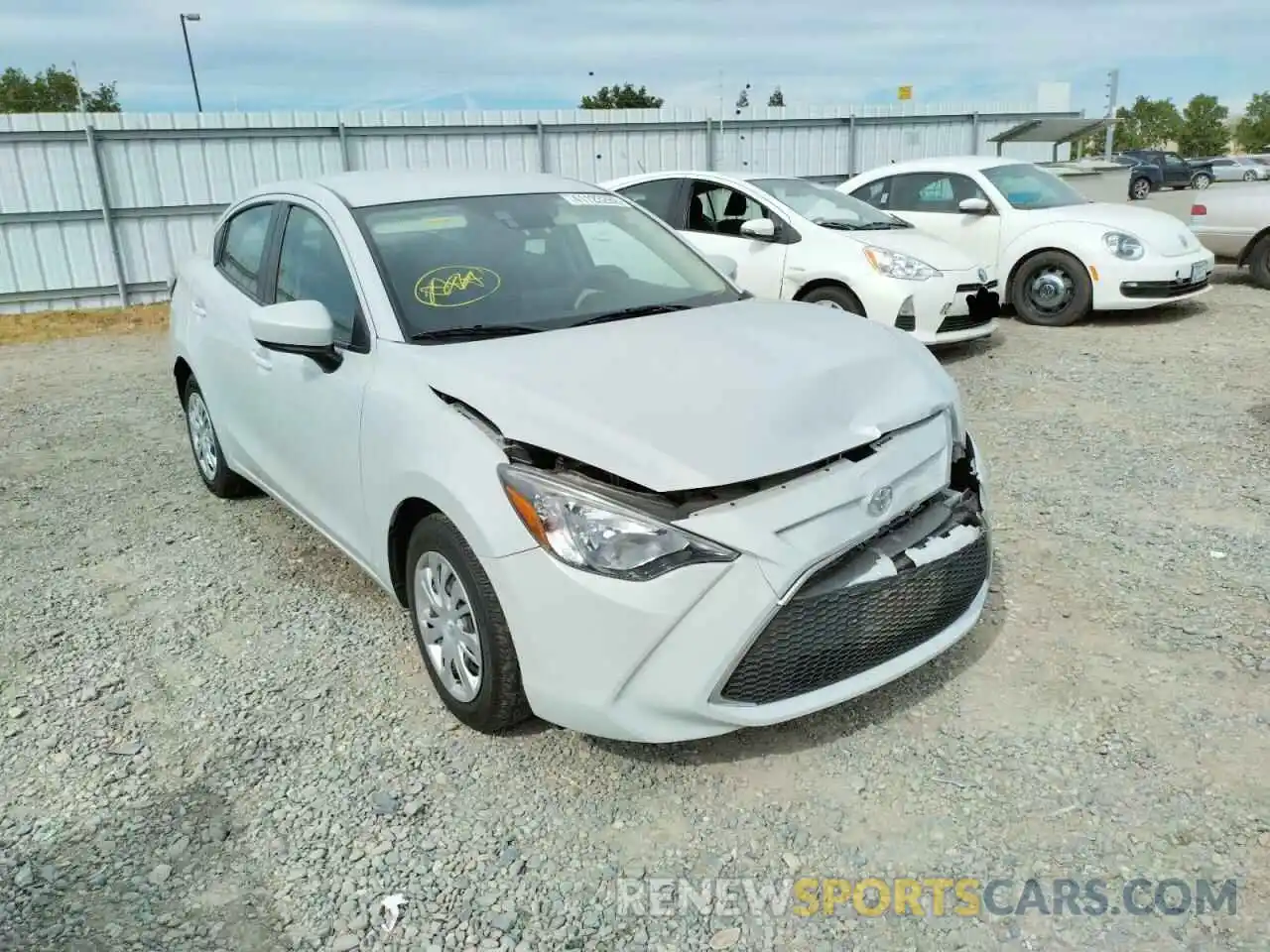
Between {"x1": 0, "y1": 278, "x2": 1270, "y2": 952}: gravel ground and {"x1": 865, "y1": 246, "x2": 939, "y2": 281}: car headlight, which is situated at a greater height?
{"x1": 865, "y1": 246, "x2": 939, "y2": 281}: car headlight

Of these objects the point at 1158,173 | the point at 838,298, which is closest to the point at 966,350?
the point at 838,298

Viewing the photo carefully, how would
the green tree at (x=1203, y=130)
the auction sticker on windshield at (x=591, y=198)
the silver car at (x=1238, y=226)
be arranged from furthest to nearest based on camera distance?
the green tree at (x=1203, y=130), the silver car at (x=1238, y=226), the auction sticker on windshield at (x=591, y=198)

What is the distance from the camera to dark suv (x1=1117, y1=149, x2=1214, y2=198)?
112 feet

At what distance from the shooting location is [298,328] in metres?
Answer: 3.21

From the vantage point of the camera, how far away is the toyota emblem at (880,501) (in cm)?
265

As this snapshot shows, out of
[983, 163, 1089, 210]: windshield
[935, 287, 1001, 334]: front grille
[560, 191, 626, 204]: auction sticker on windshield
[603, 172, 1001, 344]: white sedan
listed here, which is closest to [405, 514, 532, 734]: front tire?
[560, 191, 626, 204]: auction sticker on windshield

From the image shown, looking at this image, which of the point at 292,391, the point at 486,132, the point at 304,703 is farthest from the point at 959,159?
the point at 304,703

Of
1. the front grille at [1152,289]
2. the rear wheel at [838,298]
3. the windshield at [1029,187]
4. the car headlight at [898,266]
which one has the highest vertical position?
the windshield at [1029,187]

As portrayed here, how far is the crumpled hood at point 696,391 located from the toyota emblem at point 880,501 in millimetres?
150

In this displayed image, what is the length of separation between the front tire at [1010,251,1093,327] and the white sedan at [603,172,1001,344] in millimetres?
1324

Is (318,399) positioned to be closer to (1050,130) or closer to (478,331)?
(478,331)

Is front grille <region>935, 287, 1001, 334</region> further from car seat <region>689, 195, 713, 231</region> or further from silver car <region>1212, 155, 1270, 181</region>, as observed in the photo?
silver car <region>1212, 155, 1270, 181</region>

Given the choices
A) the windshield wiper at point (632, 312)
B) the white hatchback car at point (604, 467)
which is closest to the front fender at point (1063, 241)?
the white hatchback car at point (604, 467)

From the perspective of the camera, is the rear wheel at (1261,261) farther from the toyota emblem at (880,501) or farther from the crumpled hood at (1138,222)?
the toyota emblem at (880,501)
